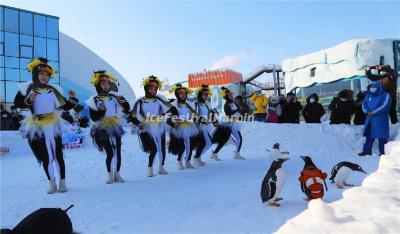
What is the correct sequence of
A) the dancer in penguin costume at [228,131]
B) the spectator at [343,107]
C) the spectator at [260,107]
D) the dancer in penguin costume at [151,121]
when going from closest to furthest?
1. the dancer in penguin costume at [151,121]
2. the dancer in penguin costume at [228,131]
3. the spectator at [343,107]
4. the spectator at [260,107]

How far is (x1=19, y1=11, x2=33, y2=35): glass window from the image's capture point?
27167mm

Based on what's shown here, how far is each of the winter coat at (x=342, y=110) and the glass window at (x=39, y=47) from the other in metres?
24.9

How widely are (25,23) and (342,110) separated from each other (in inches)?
1042

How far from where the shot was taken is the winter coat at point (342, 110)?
30.0 ft

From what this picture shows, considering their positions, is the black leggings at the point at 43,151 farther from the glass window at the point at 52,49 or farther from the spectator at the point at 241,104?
the glass window at the point at 52,49

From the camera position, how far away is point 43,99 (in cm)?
478

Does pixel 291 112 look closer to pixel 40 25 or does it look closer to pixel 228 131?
pixel 228 131

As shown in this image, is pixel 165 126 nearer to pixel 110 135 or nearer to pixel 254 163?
pixel 110 135

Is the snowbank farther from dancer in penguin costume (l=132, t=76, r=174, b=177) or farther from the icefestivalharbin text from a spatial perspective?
the icefestivalharbin text

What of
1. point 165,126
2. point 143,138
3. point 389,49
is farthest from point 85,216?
point 389,49

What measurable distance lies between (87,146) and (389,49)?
2016 centimetres

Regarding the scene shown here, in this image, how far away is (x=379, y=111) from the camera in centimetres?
708

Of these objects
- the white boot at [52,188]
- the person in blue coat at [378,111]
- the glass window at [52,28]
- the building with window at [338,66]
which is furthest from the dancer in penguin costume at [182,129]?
the glass window at [52,28]

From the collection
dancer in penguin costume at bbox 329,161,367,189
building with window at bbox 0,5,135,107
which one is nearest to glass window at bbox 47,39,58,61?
building with window at bbox 0,5,135,107
